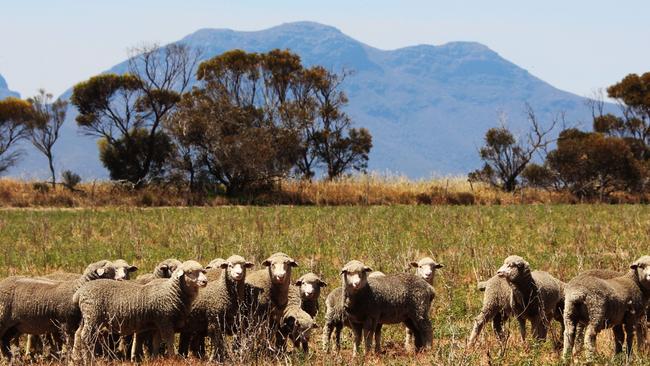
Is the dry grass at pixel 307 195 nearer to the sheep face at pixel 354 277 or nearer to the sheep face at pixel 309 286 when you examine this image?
the sheep face at pixel 309 286

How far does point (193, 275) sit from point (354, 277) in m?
2.22

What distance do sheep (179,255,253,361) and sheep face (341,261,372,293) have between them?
1385mm

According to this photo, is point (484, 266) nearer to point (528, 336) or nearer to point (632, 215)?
point (528, 336)

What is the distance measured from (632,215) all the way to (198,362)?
26.7 m

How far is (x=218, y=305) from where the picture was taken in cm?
1223

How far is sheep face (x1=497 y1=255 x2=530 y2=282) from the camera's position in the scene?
12422mm

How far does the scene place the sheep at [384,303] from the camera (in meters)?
12.6

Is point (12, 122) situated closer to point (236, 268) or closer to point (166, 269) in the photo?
point (166, 269)

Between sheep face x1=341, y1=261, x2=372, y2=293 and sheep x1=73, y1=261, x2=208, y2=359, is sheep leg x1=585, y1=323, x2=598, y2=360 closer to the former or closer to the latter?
sheep face x1=341, y1=261, x2=372, y2=293

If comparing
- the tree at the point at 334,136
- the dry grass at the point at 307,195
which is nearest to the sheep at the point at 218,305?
the dry grass at the point at 307,195

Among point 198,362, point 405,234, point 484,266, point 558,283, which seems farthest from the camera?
point 405,234

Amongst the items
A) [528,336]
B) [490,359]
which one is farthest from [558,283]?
[490,359]

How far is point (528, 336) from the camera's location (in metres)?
13.5

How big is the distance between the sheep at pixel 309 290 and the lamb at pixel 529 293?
103 inches
